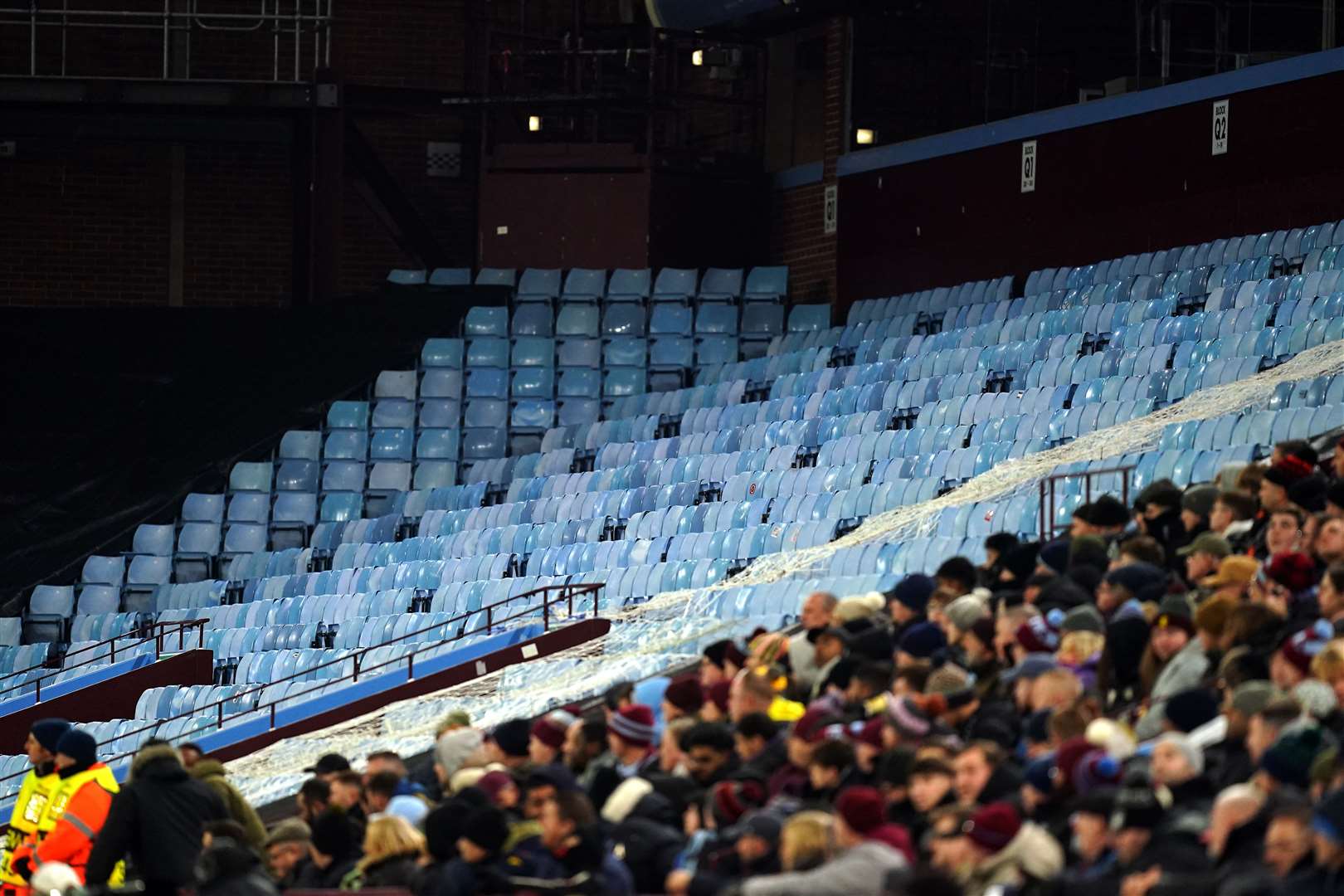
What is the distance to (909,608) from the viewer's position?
9070mm

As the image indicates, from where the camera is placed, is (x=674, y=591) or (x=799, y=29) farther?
(x=799, y=29)

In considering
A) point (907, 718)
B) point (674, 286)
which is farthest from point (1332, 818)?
point (674, 286)

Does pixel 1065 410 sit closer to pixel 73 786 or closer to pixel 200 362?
pixel 73 786

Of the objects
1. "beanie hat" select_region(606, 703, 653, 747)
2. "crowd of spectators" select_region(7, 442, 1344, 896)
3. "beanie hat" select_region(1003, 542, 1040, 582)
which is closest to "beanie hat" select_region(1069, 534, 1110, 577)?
"crowd of spectators" select_region(7, 442, 1344, 896)

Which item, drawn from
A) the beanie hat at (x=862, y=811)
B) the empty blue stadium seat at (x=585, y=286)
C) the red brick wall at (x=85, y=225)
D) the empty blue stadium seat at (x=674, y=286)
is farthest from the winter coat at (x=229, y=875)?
the red brick wall at (x=85, y=225)

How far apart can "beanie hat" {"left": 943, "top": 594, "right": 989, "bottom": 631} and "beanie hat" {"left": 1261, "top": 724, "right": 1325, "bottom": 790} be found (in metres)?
2.48

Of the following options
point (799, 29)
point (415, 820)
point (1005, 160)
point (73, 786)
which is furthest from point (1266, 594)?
point (799, 29)

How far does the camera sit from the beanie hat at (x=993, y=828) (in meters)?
6.09

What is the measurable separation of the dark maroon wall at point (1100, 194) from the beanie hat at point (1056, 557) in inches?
305

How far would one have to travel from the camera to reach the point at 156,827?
841cm

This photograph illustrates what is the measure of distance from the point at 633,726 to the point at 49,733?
115 inches

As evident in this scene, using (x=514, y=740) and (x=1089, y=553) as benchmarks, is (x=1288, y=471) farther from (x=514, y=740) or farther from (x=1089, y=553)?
(x=514, y=740)

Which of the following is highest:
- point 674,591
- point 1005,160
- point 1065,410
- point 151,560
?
point 1005,160

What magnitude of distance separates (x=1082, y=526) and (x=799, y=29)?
1276 centimetres
